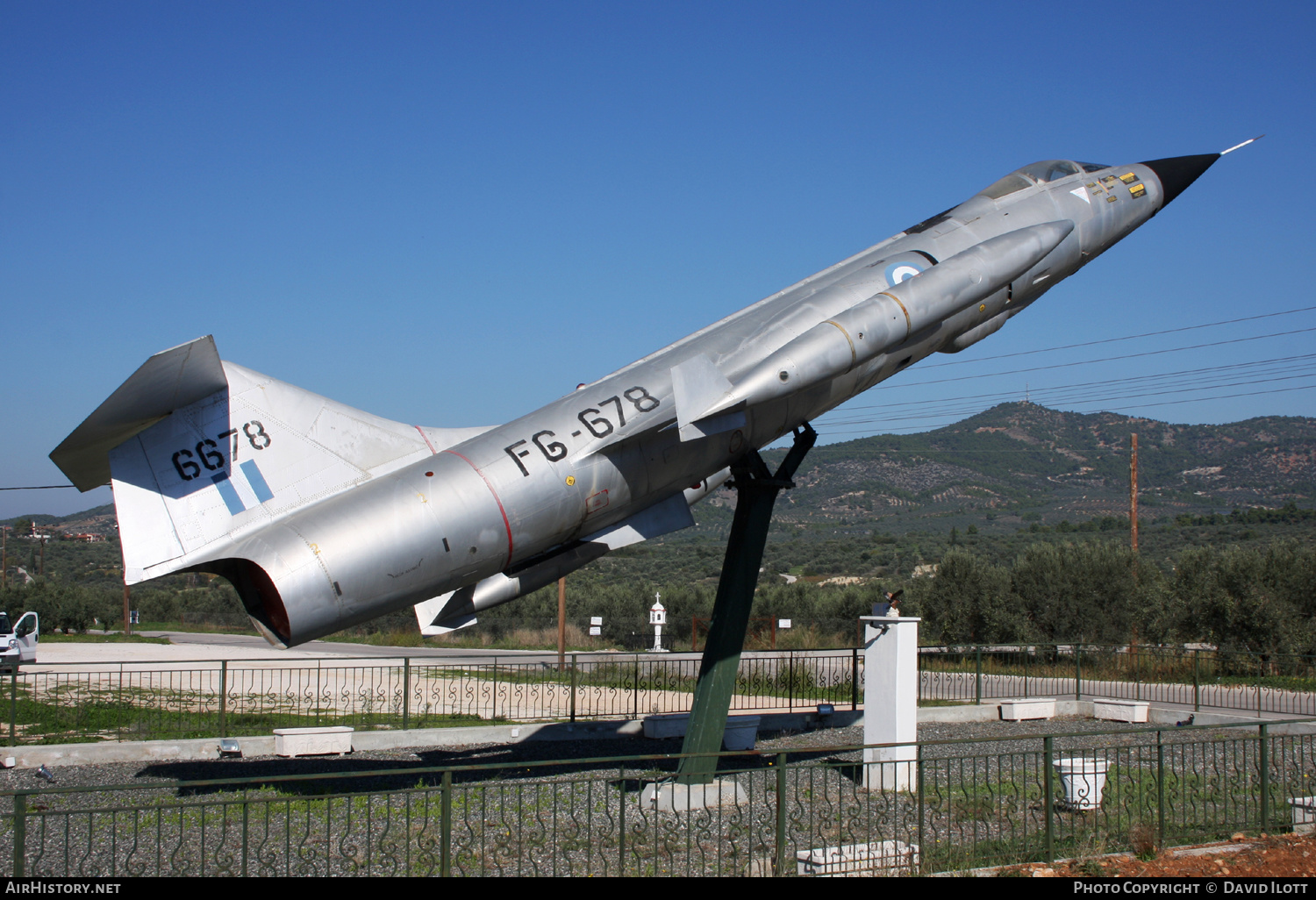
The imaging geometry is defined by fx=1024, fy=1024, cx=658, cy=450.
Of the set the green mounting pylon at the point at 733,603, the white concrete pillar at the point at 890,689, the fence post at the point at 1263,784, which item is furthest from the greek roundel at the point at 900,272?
the fence post at the point at 1263,784

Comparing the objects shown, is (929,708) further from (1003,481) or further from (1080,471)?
(1080,471)

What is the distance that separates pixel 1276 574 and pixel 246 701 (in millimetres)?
25734

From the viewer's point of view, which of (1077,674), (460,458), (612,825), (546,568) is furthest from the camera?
(1077,674)

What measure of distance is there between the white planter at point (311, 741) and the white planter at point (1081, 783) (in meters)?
9.40

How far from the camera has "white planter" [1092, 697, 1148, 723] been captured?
716 inches

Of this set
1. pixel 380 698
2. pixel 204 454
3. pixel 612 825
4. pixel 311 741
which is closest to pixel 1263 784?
pixel 612 825

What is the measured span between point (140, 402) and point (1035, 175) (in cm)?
1151

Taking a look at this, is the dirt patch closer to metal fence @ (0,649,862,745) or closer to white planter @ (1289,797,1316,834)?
white planter @ (1289,797,1316,834)

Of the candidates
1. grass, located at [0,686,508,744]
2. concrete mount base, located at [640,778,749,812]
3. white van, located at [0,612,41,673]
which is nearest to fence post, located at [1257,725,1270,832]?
concrete mount base, located at [640,778,749,812]

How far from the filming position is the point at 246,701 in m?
20.8

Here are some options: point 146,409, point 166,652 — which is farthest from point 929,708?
point 166,652

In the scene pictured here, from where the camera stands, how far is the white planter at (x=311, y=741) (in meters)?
14.0

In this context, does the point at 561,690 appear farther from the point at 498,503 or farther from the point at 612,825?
the point at 612,825

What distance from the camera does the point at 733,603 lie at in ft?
36.2
